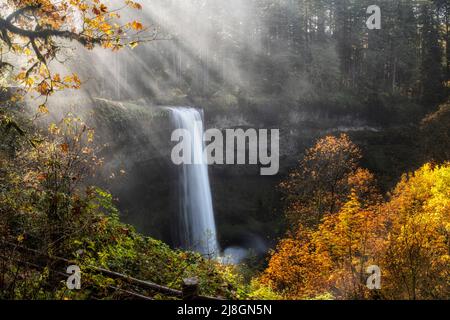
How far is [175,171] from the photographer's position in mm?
31469

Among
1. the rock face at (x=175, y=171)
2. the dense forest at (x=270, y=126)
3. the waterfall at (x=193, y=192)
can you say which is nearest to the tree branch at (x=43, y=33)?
the dense forest at (x=270, y=126)

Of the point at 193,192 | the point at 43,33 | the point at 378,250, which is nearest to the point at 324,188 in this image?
the point at 193,192

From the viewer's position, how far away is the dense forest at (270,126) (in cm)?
814

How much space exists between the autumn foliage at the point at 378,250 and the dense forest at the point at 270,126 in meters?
0.11

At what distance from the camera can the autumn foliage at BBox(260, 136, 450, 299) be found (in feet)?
34.9

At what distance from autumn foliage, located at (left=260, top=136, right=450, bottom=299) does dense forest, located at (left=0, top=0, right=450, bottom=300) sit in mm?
107

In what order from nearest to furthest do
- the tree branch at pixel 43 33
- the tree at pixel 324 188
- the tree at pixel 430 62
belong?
1. the tree branch at pixel 43 33
2. the tree at pixel 324 188
3. the tree at pixel 430 62

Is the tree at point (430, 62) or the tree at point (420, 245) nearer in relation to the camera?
the tree at point (420, 245)

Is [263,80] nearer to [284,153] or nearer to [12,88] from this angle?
[284,153]

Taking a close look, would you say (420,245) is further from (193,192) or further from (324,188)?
(193,192)

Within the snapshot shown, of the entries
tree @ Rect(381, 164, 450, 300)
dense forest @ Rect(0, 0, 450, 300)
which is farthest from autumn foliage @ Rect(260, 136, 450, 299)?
dense forest @ Rect(0, 0, 450, 300)

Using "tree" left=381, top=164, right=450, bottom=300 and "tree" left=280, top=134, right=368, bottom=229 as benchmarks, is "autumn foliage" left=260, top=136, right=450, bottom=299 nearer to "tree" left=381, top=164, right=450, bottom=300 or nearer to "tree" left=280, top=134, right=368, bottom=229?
"tree" left=381, top=164, right=450, bottom=300

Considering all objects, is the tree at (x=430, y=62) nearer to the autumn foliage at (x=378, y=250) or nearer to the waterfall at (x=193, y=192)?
the autumn foliage at (x=378, y=250)
